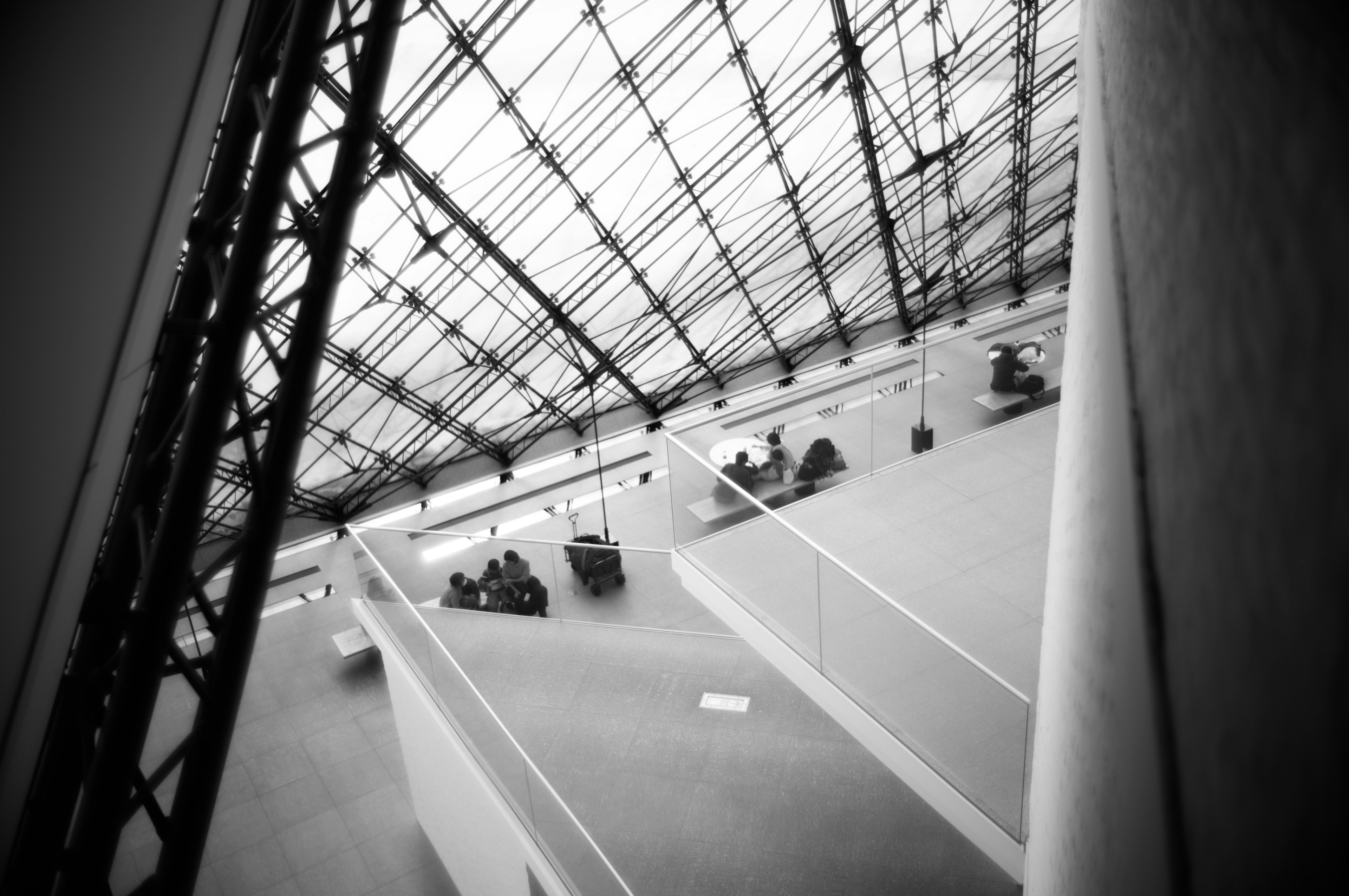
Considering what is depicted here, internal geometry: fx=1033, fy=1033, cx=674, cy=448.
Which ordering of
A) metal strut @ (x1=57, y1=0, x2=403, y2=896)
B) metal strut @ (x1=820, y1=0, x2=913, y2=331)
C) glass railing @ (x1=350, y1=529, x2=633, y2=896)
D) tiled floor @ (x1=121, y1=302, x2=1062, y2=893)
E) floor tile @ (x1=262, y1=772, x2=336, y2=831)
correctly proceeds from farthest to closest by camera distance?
1. metal strut @ (x1=820, y1=0, x2=913, y2=331)
2. floor tile @ (x1=262, y1=772, x2=336, y2=831)
3. tiled floor @ (x1=121, y1=302, x2=1062, y2=893)
4. glass railing @ (x1=350, y1=529, x2=633, y2=896)
5. metal strut @ (x1=57, y1=0, x2=403, y2=896)

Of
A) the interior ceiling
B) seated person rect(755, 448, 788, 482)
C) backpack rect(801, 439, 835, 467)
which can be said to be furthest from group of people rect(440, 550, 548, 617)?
the interior ceiling

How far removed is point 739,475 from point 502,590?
284cm

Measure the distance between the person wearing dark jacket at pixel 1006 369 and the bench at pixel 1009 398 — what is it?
0.06 meters

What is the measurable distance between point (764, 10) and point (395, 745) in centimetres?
1389

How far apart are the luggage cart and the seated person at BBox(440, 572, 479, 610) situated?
1.19 metres

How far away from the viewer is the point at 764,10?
18594 millimetres

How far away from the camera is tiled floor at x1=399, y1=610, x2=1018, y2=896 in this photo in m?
7.92

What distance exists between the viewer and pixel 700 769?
891 centimetres

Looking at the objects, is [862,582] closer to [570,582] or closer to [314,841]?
[570,582]

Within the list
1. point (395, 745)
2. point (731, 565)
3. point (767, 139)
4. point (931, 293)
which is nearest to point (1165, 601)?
point (731, 565)

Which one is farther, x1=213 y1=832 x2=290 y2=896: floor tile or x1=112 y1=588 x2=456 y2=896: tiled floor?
x1=112 y1=588 x2=456 y2=896: tiled floor

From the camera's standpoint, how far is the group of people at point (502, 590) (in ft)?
32.2

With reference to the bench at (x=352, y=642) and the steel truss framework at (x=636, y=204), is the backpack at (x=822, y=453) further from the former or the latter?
the bench at (x=352, y=642)

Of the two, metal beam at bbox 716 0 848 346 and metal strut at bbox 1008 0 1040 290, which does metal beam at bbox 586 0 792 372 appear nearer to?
metal beam at bbox 716 0 848 346
